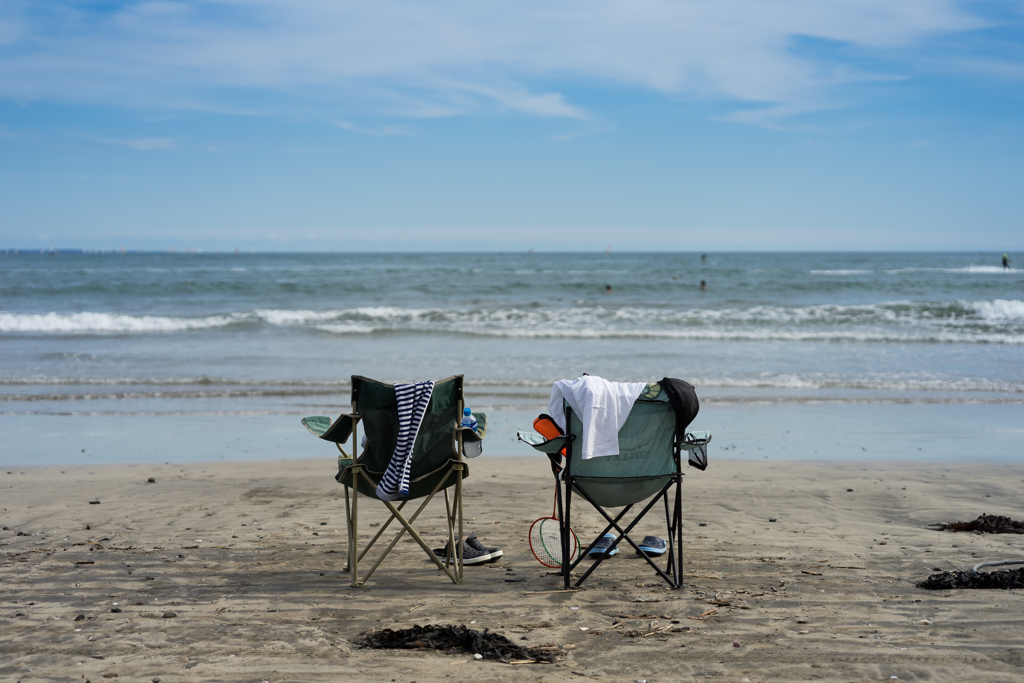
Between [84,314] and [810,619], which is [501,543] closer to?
A: [810,619]

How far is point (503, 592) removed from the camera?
3.61 m

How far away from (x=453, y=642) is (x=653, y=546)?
156cm

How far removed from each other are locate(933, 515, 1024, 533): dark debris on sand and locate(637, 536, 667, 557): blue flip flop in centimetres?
188

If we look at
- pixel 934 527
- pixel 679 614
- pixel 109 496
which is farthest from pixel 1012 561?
pixel 109 496

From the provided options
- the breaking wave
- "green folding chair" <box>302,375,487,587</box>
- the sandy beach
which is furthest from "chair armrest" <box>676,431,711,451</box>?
the breaking wave

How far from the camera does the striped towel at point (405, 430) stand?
361cm

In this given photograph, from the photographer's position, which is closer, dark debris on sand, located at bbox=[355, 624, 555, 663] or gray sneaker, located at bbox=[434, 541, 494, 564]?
dark debris on sand, located at bbox=[355, 624, 555, 663]

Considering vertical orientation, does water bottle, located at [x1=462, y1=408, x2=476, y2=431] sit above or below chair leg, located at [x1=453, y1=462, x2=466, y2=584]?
above

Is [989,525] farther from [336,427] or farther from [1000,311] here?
[1000,311]

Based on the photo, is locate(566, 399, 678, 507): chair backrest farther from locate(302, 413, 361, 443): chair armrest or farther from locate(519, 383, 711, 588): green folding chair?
locate(302, 413, 361, 443): chair armrest

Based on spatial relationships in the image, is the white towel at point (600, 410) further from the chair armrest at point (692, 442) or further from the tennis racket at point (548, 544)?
the tennis racket at point (548, 544)

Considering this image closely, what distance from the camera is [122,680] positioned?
2648 mm

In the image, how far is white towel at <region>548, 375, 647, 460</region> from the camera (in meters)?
3.50

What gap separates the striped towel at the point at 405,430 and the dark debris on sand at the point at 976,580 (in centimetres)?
259
